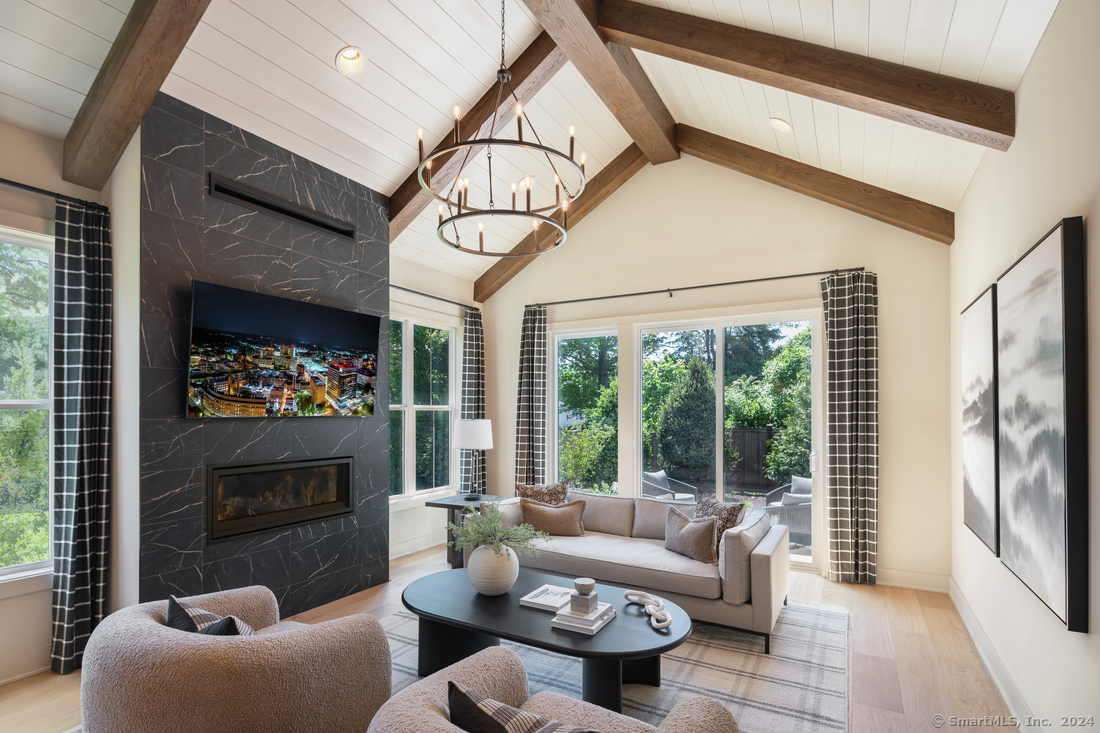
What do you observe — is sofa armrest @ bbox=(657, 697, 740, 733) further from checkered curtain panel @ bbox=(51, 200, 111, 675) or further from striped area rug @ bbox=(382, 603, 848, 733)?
checkered curtain panel @ bbox=(51, 200, 111, 675)

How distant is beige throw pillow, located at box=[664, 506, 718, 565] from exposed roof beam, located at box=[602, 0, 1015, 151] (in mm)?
2517

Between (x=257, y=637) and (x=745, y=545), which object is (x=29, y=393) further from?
(x=745, y=545)

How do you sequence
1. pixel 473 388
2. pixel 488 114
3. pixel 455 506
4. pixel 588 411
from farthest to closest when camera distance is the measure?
pixel 473 388 → pixel 588 411 → pixel 455 506 → pixel 488 114

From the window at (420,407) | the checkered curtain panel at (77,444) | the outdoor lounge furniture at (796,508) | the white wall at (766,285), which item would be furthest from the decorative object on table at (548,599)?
the white wall at (766,285)

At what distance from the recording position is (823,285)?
477cm

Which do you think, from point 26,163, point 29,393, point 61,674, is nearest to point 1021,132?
point 26,163

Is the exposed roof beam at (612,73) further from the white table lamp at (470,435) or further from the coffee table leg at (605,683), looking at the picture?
the coffee table leg at (605,683)

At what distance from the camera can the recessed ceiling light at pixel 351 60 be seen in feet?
11.1

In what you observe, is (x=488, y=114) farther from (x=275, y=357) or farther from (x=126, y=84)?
(x=275, y=357)

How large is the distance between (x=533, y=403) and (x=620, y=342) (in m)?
1.11

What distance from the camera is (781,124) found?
4168mm

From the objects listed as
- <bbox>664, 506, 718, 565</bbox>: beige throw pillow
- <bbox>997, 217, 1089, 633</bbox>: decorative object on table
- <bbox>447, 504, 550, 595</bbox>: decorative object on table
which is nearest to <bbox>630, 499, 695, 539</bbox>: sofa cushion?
<bbox>664, 506, 718, 565</bbox>: beige throw pillow

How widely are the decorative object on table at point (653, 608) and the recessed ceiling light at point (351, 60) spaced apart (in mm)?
3349

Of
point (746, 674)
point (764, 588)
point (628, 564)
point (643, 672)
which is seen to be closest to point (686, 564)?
point (628, 564)
